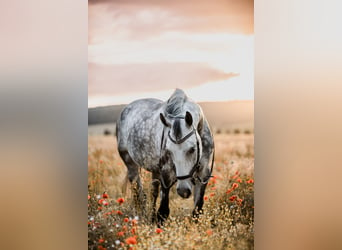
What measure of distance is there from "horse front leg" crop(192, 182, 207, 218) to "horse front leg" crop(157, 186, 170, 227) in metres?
0.16

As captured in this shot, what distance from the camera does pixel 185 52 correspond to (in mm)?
2186

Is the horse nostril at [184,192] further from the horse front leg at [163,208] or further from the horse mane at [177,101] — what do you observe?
the horse mane at [177,101]

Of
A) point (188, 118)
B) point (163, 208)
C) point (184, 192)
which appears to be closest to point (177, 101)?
point (188, 118)

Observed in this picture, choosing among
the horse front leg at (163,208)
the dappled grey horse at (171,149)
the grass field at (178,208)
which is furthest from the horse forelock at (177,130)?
the horse front leg at (163,208)

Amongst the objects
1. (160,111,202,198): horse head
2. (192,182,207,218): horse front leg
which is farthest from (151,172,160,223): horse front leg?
(192,182,207,218): horse front leg

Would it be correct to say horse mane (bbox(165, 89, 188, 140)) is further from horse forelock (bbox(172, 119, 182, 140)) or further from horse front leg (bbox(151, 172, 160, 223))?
horse front leg (bbox(151, 172, 160, 223))

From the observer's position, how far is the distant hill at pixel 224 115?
2170 millimetres

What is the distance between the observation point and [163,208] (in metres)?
2.18

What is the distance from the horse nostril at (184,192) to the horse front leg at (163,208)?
7 cm

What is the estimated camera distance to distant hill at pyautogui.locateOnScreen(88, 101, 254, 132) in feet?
7.12
